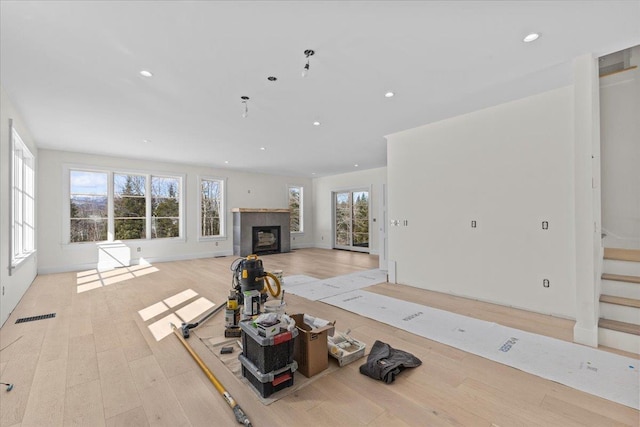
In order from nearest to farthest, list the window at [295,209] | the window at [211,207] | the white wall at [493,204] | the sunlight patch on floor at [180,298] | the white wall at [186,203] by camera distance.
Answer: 1. the white wall at [493,204]
2. the sunlight patch on floor at [180,298]
3. the white wall at [186,203]
4. the window at [211,207]
5. the window at [295,209]

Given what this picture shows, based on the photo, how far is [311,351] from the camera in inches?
81.8

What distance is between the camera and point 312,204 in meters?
10.5

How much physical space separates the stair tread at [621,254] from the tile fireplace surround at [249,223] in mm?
7303

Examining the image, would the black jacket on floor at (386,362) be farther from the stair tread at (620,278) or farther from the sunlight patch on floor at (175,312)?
the stair tread at (620,278)

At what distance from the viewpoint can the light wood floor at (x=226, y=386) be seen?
1.66 m

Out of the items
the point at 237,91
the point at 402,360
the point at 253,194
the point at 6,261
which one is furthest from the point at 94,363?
the point at 253,194

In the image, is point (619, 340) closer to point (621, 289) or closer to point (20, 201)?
point (621, 289)

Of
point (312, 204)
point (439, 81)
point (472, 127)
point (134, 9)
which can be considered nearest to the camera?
point (134, 9)

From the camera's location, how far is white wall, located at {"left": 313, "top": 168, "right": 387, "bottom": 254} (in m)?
8.50

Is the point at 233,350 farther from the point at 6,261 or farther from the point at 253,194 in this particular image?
the point at 253,194

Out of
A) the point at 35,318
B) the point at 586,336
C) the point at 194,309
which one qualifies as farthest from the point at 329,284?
the point at 35,318

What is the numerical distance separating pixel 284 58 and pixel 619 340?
3.92m

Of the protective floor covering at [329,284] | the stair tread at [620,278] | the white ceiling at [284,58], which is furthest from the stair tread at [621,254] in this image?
the protective floor covering at [329,284]

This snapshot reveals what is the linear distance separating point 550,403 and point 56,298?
18.9 ft
